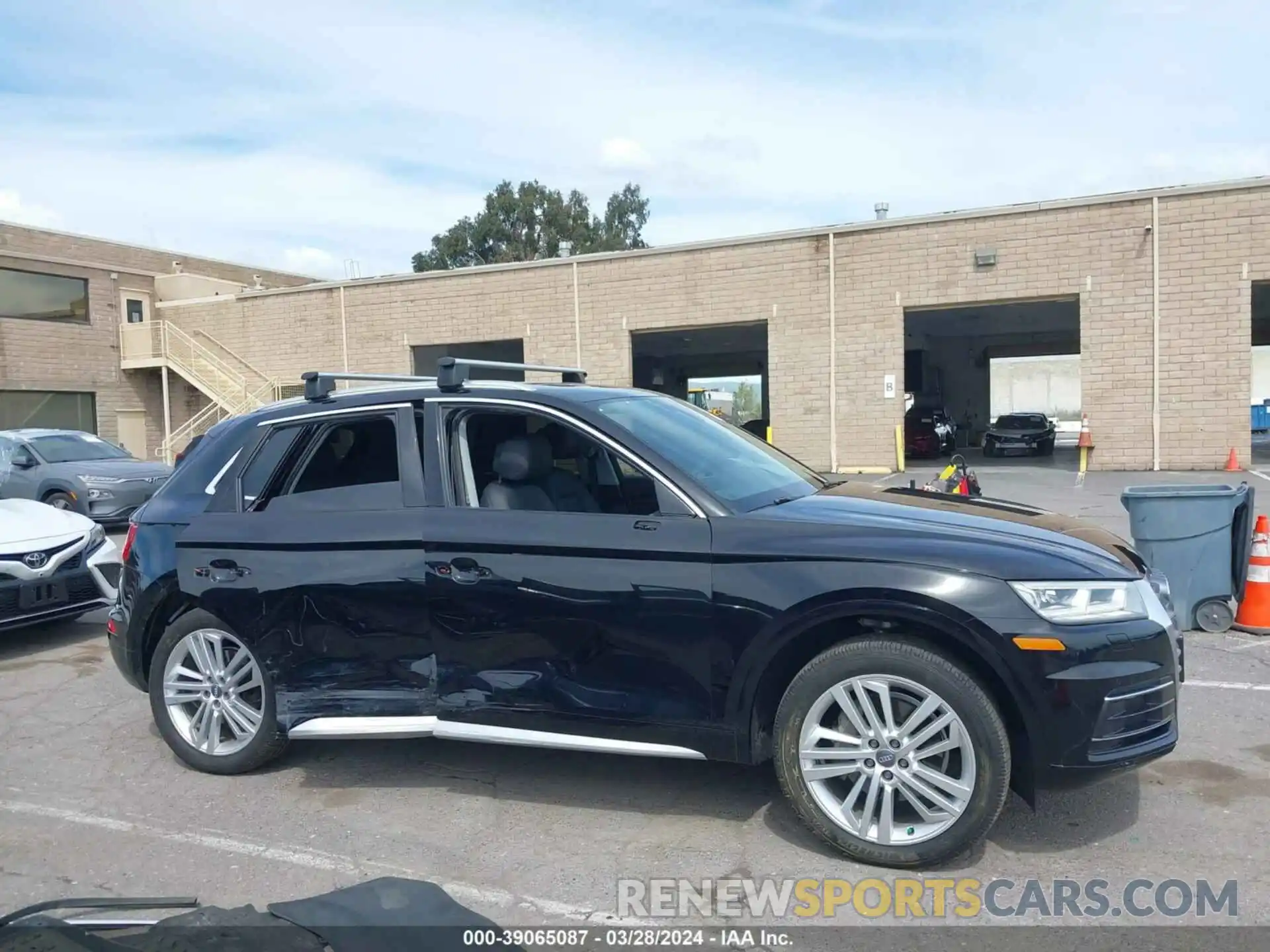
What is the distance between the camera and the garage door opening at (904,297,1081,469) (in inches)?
1110

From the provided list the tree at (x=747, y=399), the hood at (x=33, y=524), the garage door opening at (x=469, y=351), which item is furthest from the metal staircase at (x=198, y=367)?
the tree at (x=747, y=399)

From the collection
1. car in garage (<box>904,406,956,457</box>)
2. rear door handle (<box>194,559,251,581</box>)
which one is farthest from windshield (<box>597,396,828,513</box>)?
car in garage (<box>904,406,956,457</box>)

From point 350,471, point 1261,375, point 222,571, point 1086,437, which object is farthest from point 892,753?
point 1261,375

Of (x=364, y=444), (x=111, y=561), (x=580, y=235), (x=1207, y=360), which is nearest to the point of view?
(x=364, y=444)

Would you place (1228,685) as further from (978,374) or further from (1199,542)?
(978,374)

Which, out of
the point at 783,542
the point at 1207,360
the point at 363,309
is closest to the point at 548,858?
the point at 783,542

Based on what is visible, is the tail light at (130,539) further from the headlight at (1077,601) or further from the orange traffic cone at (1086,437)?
the orange traffic cone at (1086,437)

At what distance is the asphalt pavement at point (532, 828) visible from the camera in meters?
3.63

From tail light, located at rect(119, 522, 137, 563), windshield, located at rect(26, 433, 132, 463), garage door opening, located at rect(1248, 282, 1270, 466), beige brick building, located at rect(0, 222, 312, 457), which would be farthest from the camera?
beige brick building, located at rect(0, 222, 312, 457)

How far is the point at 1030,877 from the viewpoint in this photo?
142 inches

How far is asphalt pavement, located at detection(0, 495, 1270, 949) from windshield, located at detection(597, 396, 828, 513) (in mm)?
1314

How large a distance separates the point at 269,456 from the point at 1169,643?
153 inches

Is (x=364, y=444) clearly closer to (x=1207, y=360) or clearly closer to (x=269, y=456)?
(x=269, y=456)

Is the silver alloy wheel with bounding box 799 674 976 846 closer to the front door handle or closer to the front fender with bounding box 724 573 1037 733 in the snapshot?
the front fender with bounding box 724 573 1037 733
